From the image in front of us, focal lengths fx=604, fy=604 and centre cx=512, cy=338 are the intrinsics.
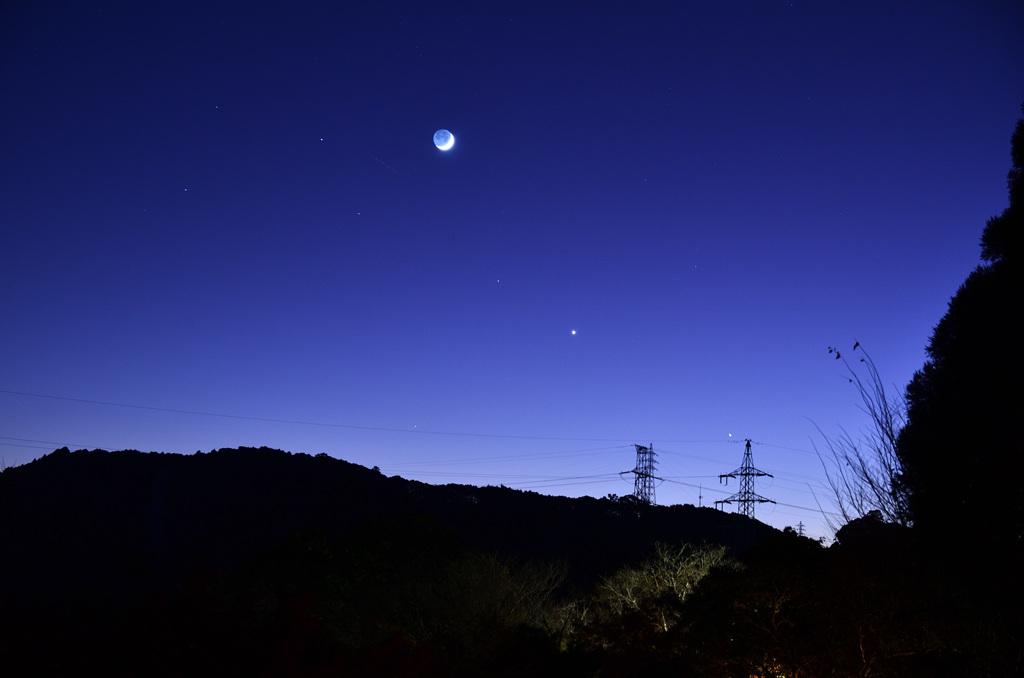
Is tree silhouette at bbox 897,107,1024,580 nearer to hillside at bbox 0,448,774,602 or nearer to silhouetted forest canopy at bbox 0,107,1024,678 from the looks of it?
silhouetted forest canopy at bbox 0,107,1024,678

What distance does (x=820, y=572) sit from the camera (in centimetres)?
1667

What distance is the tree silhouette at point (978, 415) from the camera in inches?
342

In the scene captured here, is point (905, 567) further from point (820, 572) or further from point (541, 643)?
point (541, 643)

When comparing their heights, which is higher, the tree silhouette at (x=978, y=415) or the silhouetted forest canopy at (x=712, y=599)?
the tree silhouette at (x=978, y=415)

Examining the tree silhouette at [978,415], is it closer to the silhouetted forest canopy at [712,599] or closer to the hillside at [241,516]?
the silhouetted forest canopy at [712,599]

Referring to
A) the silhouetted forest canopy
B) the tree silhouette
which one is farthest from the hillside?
the tree silhouette

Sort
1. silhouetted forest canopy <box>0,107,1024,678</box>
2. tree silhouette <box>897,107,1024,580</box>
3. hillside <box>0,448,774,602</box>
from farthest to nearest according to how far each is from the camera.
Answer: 1. hillside <box>0,448,774,602</box>
2. tree silhouette <box>897,107,1024,580</box>
3. silhouetted forest canopy <box>0,107,1024,678</box>

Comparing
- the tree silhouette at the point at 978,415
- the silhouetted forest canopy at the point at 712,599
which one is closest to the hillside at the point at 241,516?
the silhouetted forest canopy at the point at 712,599

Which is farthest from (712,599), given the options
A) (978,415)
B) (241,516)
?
(241,516)

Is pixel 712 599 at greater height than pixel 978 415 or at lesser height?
lesser

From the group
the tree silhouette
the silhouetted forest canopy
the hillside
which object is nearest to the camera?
the silhouetted forest canopy

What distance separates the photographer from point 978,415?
909cm

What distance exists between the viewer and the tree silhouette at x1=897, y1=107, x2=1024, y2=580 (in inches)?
342

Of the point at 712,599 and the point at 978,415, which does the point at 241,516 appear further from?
the point at 978,415
